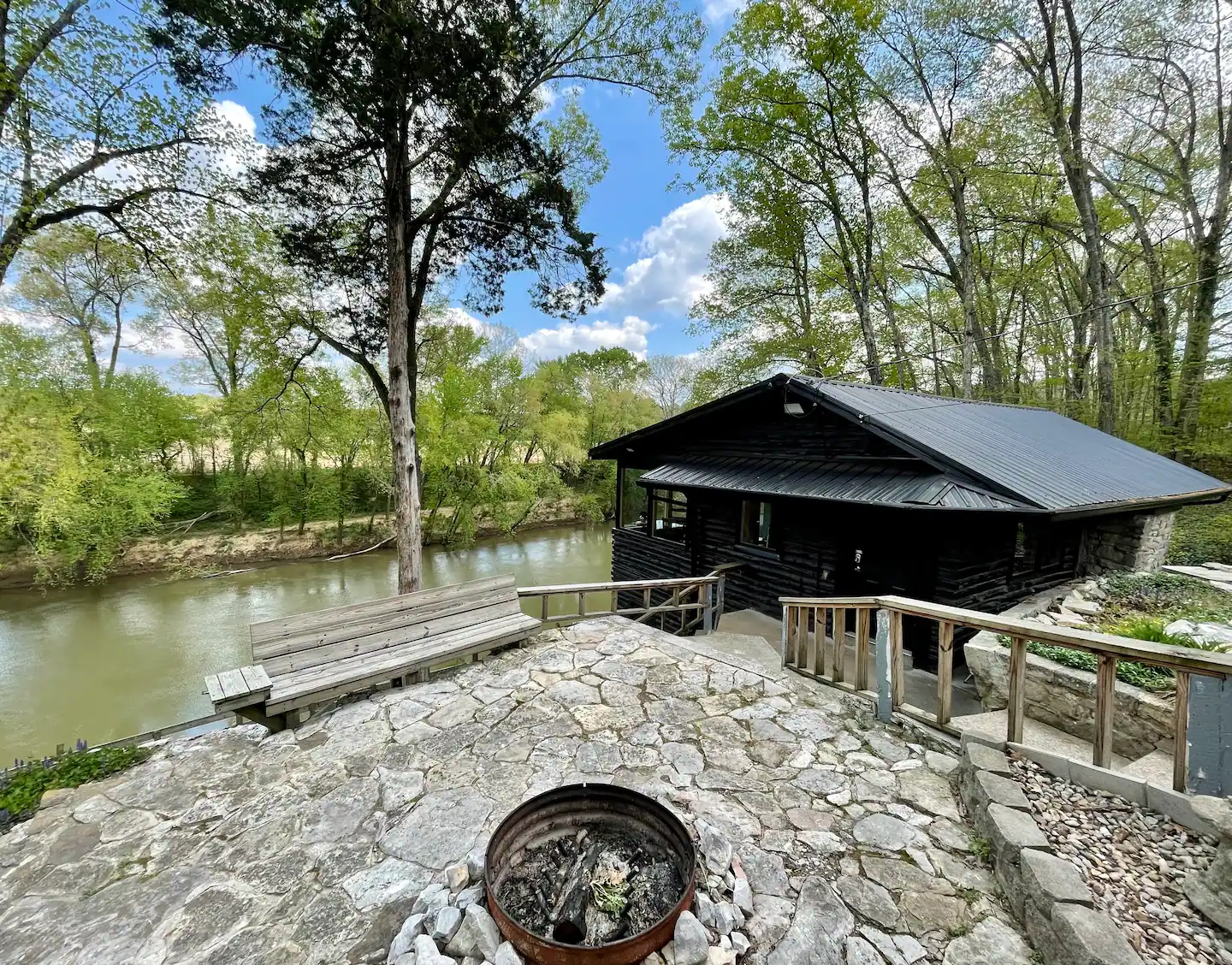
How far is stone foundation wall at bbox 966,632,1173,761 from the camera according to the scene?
2.61 meters

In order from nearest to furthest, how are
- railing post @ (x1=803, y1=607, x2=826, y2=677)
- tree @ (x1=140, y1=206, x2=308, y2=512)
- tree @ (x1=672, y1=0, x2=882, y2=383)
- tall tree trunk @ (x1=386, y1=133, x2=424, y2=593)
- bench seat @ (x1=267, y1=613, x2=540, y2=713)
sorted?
bench seat @ (x1=267, y1=613, x2=540, y2=713) → railing post @ (x1=803, y1=607, x2=826, y2=677) → tall tree trunk @ (x1=386, y1=133, x2=424, y2=593) → tree @ (x1=140, y1=206, x2=308, y2=512) → tree @ (x1=672, y1=0, x2=882, y2=383)

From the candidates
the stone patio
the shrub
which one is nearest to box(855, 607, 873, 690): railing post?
the stone patio

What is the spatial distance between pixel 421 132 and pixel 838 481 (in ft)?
22.1

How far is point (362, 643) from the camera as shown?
3.84 m

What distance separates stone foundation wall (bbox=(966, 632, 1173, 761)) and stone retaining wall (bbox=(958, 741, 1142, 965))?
780 mm

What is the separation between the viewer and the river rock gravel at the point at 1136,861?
1.55m

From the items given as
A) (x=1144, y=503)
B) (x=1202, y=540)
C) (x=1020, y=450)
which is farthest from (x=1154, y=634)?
(x=1202, y=540)

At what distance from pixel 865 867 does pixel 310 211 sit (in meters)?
8.28

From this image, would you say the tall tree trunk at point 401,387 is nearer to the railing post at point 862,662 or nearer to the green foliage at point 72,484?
the railing post at point 862,662

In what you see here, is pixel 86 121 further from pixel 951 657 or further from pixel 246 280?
pixel 951 657

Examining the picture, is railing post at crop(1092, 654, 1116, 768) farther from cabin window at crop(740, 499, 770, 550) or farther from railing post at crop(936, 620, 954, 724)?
cabin window at crop(740, 499, 770, 550)

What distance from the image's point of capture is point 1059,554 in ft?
19.9

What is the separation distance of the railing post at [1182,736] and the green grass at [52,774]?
18.6ft

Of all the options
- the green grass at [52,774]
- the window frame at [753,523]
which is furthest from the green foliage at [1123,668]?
the green grass at [52,774]
